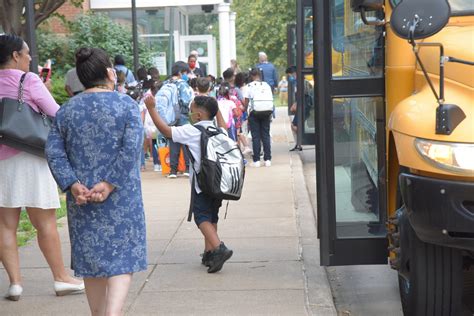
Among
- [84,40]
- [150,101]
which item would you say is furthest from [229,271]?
[84,40]

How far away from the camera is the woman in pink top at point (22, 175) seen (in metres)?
6.47

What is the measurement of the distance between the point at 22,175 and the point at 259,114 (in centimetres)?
924

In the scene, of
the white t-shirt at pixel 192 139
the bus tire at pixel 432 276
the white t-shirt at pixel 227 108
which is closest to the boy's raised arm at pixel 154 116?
the white t-shirt at pixel 192 139

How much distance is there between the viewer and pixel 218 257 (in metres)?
7.52

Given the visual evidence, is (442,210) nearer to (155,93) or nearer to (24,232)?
(24,232)

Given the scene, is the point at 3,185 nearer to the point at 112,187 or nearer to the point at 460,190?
the point at 112,187

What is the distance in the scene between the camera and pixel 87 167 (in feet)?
16.3

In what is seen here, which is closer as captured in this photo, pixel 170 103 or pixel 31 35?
pixel 31 35

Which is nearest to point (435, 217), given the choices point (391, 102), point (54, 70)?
point (391, 102)

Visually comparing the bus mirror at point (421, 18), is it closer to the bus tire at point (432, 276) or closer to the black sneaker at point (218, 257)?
the bus tire at point (432, 276)

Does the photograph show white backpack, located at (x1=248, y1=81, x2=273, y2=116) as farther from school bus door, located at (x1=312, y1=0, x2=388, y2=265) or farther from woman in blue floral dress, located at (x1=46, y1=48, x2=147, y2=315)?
woman in blue floral dress, located at (x1=46, y1=48, x2=147, y2=315)

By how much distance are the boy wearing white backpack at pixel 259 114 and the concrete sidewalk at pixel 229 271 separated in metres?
3.55

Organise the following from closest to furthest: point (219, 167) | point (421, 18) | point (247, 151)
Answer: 1. point (421, 18)
2. point (219, 167)
3. point (247, 151)

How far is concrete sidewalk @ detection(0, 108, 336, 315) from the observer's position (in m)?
6.52
